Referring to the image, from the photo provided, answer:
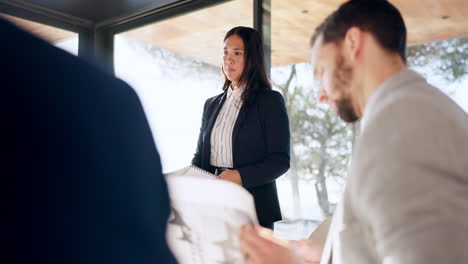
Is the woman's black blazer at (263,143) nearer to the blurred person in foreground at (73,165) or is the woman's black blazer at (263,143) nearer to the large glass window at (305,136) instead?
the large glass window at (305,136)

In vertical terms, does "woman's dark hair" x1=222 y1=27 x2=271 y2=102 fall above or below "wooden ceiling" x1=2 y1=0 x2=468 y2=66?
below

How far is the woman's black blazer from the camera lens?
6.31 feet

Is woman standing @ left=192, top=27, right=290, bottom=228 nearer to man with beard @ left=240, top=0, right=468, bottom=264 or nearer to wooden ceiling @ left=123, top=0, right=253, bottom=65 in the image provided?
man with beard @ left=240, top=0, right=468, bottom=264

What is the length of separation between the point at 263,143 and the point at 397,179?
130 cm

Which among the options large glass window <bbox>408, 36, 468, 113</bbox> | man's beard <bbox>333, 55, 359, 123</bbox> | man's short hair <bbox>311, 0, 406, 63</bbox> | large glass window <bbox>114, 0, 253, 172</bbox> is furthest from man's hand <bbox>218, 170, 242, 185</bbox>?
large glass window <bbox>114, 0, 253, 172</bbox>

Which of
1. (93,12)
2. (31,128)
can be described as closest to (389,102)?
(31,128)

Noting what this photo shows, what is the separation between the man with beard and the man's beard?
0.04m

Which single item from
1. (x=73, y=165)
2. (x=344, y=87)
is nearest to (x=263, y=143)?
(x=344, y=87)

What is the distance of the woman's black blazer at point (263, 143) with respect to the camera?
75.7 inches

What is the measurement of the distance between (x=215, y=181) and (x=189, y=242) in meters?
0.10

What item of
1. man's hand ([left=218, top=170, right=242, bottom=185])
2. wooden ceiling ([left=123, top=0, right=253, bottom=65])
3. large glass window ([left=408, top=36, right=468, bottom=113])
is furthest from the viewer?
wooden ceiling ([left=123, top=0, right=253, bottom=65])

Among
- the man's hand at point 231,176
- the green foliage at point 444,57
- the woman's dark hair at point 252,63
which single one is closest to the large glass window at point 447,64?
the green foliage at point 444,57

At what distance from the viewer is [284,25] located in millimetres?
3303

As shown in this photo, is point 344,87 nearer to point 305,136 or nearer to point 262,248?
point 262,248
